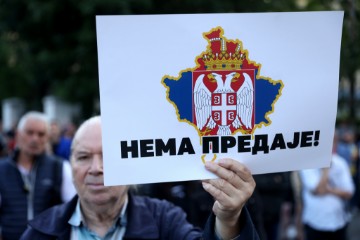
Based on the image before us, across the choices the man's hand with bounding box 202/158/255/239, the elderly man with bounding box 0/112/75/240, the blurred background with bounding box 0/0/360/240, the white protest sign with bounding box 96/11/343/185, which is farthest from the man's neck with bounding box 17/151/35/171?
the man's hand with bounding box 202/158/255/239

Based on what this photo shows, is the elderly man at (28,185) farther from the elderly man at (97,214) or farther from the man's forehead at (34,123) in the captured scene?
the elderly man at (97,214)

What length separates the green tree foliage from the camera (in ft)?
26.6

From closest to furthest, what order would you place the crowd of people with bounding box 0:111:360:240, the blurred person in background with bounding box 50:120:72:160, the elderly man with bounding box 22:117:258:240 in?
1. the crowd of people with bounding box 0:111:360:240
2. the elderly man with bounding box 22:117:258:240
3. the blurred person in background with bounding box 50:120:72:160

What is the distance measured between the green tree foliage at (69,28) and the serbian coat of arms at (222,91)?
5308mm

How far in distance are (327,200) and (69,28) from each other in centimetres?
524

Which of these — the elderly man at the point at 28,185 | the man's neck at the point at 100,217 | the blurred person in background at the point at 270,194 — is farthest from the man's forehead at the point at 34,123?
the man's neck at the point at 100,217

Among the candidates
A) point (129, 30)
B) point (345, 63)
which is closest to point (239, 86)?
point (129, 30)

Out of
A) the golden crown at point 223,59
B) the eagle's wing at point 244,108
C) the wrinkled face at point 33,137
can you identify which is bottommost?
the wrinkled face at point 33,137

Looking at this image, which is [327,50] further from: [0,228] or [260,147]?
[0,228]

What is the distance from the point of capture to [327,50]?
205cm

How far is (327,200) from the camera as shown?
5.85m

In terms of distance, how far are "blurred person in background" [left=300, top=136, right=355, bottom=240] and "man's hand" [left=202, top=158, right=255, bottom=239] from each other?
4.00 meters

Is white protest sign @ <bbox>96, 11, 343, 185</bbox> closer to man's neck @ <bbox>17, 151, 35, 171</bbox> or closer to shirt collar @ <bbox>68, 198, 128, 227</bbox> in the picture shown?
shirt collar @ <bbox>68, 198, 128, 227</bbox>

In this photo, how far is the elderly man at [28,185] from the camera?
406cm
